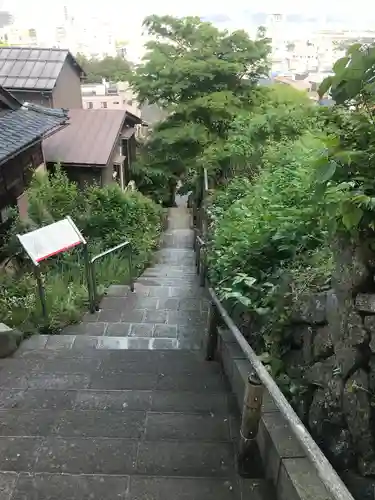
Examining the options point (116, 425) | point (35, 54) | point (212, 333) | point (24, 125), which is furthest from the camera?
point (35, 54)

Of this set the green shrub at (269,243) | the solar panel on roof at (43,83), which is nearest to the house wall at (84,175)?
the solar panel on roof at (43,83)

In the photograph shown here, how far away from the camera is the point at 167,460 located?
3143mm

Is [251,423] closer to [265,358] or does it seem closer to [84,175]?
[265,358]

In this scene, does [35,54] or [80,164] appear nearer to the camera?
[80,164]

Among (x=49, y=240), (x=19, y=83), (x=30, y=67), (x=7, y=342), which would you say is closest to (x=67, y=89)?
(x=30, y=67)

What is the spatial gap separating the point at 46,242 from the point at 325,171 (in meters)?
4.52

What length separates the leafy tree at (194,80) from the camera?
48.4 ft

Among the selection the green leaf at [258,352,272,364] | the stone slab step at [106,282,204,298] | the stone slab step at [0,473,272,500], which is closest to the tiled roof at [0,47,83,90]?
the stone slab step at [106,282,204,298]

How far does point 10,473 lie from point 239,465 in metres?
1.53

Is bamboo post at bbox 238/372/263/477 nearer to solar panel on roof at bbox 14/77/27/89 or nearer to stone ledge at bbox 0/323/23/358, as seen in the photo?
stone ledge at bbox 0/323/23/358

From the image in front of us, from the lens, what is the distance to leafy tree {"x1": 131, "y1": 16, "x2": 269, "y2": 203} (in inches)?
581

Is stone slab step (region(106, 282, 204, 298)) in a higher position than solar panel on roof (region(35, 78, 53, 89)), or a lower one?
lower

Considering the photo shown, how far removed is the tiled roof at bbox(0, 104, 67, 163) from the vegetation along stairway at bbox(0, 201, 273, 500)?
395cm

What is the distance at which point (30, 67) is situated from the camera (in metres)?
16.0
